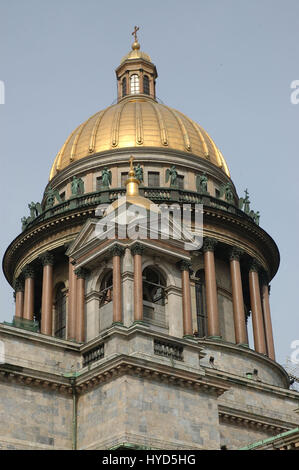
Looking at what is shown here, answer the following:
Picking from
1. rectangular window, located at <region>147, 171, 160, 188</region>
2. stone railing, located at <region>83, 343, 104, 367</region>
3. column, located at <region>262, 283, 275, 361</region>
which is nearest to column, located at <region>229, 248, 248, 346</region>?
column, located at <region>262, 283, 275, 361</region>

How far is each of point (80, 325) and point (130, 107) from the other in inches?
971

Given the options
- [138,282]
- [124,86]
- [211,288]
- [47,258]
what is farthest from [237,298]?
[124,86]

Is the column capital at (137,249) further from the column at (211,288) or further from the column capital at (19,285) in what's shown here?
the column capital at (19,285)

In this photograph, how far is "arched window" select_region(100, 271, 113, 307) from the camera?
39.3 meters

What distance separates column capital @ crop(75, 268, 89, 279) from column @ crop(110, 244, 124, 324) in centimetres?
202

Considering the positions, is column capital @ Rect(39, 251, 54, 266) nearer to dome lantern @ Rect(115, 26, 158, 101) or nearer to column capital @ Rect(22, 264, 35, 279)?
column capital @ Rect(22, 264, 35, 279)

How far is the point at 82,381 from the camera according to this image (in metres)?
35.9

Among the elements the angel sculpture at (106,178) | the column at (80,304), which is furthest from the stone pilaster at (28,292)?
the column at (80,304)

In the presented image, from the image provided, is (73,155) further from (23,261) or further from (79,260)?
(79,260)

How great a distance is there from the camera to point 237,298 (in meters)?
52.5

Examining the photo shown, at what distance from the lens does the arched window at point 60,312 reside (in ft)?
170

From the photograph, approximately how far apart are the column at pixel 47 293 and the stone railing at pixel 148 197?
7.93 ft

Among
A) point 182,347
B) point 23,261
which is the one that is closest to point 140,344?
point 182,347

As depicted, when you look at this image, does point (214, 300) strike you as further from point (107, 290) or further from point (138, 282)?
point (138, 282)
